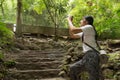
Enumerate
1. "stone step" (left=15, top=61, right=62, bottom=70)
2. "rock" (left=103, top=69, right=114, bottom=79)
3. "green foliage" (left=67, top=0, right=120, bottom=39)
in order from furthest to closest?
"green foliage" (left=67, top=0, right=120, bottom=39) < "stone step" (left=15, top=61, right=62, bottom=70) < "rock" (left=103, top=69, right=114, bottom=79)

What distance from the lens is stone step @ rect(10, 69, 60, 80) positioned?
887cm

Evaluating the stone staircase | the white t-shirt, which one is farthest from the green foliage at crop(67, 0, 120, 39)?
the white t-shirt

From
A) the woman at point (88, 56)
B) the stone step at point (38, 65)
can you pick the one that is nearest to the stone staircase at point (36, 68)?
the stone step at point (38, 65)

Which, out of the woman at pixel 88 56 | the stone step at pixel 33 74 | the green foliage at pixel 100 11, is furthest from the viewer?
the green foliage at pixel 100 11

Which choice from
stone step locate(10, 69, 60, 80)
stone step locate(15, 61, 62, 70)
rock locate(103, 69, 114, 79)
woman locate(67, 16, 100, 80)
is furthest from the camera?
stone step locate(15, 61, 62, 70)

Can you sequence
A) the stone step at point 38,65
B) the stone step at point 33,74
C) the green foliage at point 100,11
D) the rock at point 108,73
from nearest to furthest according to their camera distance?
the stone step at point 33,74 < the rock at point 108,73 < the stone step at point 38,65 < the green foliage at point 100,11

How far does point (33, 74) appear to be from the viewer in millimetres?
9125

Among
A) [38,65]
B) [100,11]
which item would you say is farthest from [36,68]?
[100,11]

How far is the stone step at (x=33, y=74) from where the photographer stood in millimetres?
8873

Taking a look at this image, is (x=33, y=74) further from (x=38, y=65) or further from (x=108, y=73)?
(x=108, y=73)

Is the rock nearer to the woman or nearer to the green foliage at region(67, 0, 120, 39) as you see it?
the woman

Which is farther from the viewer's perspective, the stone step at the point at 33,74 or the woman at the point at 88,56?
the stone step at the point at 33,74

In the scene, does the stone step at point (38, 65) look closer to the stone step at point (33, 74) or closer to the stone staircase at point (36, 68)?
the stone staircase at point (36, 68)

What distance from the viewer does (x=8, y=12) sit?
27422 millimetres
